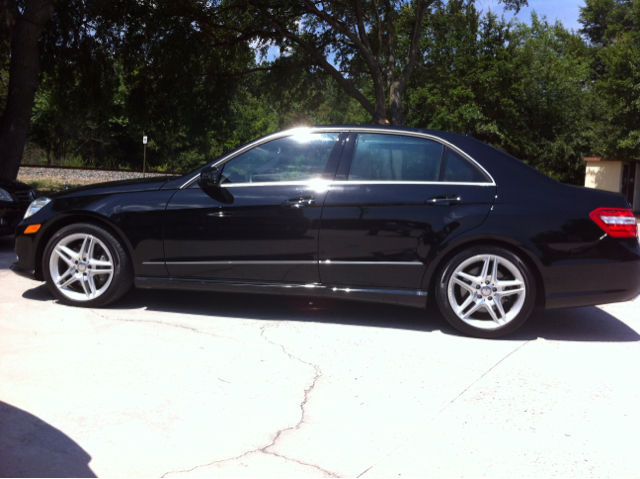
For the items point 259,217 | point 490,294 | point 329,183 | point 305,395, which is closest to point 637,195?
point 490,294

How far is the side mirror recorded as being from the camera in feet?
17.0

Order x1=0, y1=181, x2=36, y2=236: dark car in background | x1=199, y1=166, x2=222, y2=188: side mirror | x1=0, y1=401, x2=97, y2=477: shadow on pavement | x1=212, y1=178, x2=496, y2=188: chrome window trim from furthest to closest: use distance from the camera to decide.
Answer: x1=0, y1=181, x2=36, y2=236: dark car in background → x1=199, y1=166, x2=222, y2=188: side mirror → x1=212, y1=178, x2=496, y2=188: chrome window trim → x1=0, y1=401, x2=97, y2=477: shadow on pavement

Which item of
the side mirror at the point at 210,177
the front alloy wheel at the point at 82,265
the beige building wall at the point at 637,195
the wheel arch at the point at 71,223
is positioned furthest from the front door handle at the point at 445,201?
the beige building wall at the point at 637,195

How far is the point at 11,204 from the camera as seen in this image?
897 cm

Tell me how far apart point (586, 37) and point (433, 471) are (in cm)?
6169

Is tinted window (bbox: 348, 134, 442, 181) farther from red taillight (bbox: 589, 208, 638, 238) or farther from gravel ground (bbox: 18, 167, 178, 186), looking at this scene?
gravel ground (bbox: 18, 167, 178, 186)

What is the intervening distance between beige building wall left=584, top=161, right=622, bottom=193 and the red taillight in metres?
23.6

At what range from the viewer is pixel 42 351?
426 cm

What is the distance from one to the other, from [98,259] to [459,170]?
3.11 meters

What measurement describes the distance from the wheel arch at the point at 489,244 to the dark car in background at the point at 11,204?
648cm

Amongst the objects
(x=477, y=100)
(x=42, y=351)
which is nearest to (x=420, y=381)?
(x=42, y=351)

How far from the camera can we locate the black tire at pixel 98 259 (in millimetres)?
5355

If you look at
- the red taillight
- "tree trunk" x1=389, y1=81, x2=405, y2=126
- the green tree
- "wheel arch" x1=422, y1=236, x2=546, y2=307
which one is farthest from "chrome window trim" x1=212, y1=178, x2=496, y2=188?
the green tree

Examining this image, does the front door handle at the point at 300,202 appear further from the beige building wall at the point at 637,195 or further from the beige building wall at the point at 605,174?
the beige building wall at the point at 637,195
